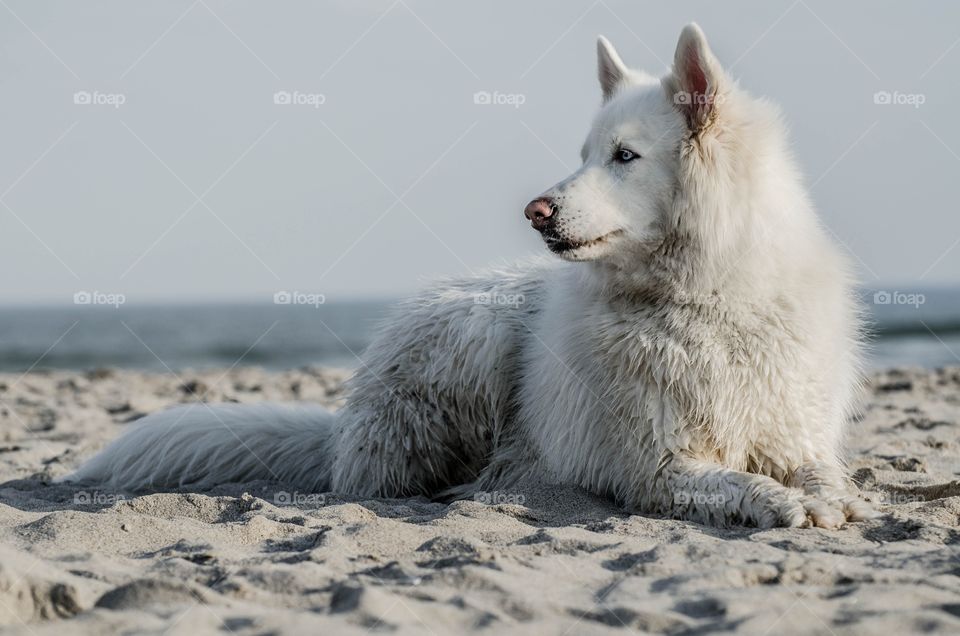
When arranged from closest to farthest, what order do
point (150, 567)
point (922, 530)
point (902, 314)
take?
point (150, 567)
point (922, 530)
point (902, 314)

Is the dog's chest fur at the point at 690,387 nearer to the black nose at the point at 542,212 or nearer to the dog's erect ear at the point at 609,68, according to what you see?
the black nose at the point at 542,212

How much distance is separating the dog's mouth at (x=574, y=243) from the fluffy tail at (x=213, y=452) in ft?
7.20

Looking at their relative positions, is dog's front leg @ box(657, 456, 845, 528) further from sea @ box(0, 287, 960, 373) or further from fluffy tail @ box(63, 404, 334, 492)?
sea @ box(0, 287, 960, 373)

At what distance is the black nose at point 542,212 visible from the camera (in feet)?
13.6

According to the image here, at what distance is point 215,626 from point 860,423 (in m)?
5.95

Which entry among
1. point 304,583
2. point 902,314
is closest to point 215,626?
point 304,583

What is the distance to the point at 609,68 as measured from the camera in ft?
16.4

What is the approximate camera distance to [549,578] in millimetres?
2932

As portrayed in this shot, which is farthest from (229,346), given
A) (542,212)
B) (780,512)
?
(780,512)

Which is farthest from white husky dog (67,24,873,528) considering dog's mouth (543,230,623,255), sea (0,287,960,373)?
sea (0,287,960,373)

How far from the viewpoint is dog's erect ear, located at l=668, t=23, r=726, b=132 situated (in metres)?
4.19

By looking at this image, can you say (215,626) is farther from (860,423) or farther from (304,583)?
(860,423)

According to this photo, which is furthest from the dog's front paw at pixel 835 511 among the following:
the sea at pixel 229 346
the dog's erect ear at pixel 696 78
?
the sea at pixel 229 346

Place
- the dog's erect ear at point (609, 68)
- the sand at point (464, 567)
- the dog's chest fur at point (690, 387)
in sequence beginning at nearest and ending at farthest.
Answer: the sand at point (464, 567) < the dog's chest fur at point (690, 387) < the dog's erect ear at point (609, 68)
